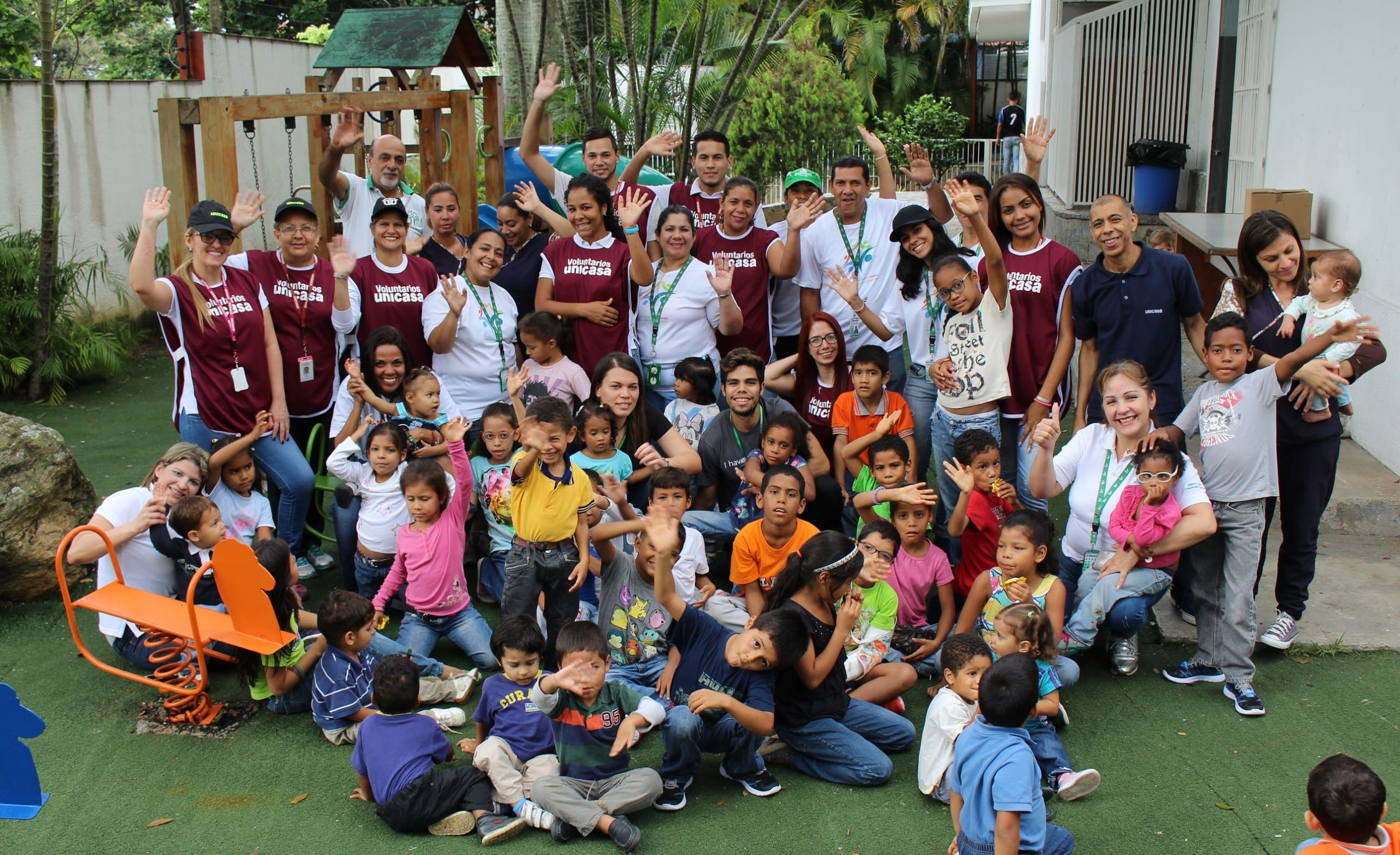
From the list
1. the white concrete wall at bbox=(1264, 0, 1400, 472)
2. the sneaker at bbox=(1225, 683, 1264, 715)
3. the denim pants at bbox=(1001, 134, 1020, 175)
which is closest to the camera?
the sneaker at bbox=(1225, 683, 1264, 715)

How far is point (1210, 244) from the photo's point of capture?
274 inches

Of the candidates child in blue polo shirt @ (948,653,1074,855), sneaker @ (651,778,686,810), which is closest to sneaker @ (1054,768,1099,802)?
child in blue polo shirt @ (948,653,1074,855)

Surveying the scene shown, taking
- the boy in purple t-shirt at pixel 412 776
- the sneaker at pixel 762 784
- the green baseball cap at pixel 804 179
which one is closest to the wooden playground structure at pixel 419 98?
the green baseball cap at pixel 804 179

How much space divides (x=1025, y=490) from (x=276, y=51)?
12127 mm

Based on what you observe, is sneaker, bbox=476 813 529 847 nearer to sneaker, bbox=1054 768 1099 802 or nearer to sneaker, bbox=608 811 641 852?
sneaker, bbox=608 811 641 852

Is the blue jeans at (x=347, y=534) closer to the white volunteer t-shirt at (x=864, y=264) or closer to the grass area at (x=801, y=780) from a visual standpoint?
the grass area at (x=801, y=780)

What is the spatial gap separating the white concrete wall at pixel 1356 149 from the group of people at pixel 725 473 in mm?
2378

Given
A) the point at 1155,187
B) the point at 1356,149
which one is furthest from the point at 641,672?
the point at 1155,187

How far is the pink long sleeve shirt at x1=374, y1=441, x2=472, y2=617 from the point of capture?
488cm

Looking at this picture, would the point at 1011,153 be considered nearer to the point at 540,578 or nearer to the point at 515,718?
the point at 540,578

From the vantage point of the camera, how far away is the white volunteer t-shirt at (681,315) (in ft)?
18.9

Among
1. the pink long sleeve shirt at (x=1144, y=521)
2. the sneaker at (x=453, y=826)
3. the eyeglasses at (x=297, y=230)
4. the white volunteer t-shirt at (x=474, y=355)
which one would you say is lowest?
the sneaker at (x=453, y=826)

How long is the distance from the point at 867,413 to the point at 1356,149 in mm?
3973

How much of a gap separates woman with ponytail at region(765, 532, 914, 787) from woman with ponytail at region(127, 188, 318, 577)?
2.65 meters
